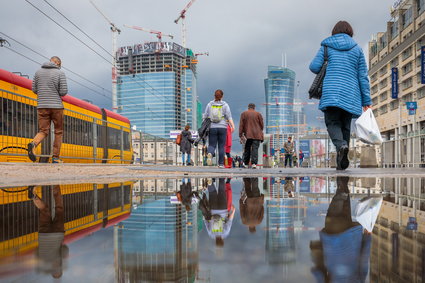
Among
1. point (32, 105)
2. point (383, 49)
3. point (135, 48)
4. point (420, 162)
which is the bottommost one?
point (420, 162)

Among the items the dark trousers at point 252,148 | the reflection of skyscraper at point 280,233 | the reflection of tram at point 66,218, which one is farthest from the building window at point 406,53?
the reflection of tram at point 66,218

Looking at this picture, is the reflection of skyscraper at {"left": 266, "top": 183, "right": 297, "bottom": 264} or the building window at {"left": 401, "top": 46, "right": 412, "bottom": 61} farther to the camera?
the building window at {"left": 401, "top": 46, "right": 412, "bottom": 61}

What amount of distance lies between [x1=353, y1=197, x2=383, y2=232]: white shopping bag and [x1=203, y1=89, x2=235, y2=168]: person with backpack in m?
6.01

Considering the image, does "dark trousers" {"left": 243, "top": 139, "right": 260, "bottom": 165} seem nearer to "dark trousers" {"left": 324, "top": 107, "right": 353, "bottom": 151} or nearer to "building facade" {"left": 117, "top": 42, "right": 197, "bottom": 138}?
"dark trousers" {"left": 324, "top": 107, "right": 353, "bottom": 151}

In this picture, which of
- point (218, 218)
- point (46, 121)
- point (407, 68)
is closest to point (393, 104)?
point (407, 68)

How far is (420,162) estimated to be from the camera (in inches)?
602

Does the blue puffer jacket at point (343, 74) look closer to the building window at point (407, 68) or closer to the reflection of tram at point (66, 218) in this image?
the reflection of tram at point (66, 218)

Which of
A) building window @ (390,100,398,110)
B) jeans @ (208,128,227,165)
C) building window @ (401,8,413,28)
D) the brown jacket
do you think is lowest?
jeans @ (208,128,227,165)

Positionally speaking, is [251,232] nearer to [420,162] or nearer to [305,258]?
[305,258]

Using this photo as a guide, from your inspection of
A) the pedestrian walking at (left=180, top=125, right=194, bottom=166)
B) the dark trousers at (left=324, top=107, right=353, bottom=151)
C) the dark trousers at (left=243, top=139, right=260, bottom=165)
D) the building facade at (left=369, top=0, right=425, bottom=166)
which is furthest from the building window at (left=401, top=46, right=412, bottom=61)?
the dark trousers at (left=324, top=107, right=353, bottom=151)

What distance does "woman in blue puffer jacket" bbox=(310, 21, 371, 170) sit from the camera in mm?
5918

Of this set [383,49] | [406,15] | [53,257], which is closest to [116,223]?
[53,257]

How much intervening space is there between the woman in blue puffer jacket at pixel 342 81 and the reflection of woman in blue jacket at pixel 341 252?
4.50m

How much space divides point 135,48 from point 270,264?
463 ft
